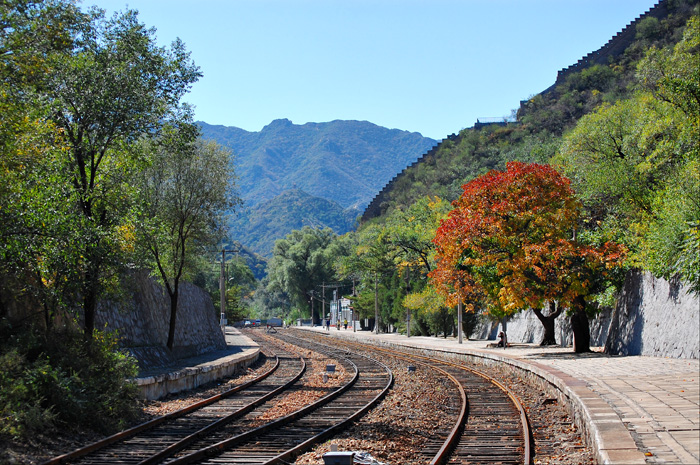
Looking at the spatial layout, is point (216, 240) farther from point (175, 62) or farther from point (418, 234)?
point (418, 234)

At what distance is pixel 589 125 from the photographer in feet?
93.7

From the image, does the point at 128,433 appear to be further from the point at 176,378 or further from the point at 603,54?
the point at 603,54

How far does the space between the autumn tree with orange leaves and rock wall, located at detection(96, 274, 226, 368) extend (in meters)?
11.5

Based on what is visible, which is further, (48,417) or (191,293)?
(191,293)

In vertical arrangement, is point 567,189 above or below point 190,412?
above

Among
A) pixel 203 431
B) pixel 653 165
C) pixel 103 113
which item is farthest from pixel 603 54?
pixel 203 431

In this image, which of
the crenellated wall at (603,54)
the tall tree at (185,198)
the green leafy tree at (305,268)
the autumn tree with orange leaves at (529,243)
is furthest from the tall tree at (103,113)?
the crenellated wall at (603,54)

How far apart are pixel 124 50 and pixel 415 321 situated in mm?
44278

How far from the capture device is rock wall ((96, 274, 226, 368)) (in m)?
21.5

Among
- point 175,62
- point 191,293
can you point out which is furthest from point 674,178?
point 191,293

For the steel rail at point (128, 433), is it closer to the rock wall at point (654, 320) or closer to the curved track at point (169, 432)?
the curved track at point (169, 432)

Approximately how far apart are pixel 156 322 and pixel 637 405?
20009 millimetres

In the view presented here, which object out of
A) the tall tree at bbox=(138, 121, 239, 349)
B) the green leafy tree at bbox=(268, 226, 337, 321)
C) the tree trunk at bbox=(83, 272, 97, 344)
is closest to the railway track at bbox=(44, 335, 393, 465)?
the tree trunk at bbox=(83, 272, 97, 344)

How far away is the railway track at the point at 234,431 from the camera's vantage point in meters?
9.67
